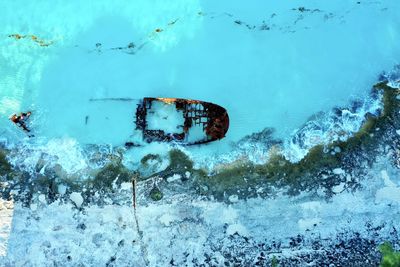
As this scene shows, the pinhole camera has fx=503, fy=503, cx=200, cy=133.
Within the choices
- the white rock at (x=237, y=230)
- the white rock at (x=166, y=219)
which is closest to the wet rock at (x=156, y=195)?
the white rock at (x=166, y=219)

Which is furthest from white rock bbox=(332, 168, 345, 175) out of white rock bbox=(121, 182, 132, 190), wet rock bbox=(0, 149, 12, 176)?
wet rock bbox=(0, 149, 12, 176)

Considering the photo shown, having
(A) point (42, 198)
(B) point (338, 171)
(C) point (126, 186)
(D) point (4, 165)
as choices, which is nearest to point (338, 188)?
(B) point (338, 171)

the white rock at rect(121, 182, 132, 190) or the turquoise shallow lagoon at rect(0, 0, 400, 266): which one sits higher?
the turquoise shallow lagoon at rect(0, 0, 400, 266)

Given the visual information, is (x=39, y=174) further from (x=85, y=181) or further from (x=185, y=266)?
(x=185, y=266)

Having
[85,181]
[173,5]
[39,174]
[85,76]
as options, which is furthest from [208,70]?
[39,174]

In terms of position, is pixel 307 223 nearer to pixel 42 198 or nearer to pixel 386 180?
pixel 386 180

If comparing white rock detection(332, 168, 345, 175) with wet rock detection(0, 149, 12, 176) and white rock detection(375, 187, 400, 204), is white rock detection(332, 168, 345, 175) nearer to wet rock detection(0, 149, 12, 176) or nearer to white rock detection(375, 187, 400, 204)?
white rock detection(375, 187, 400, 204)
